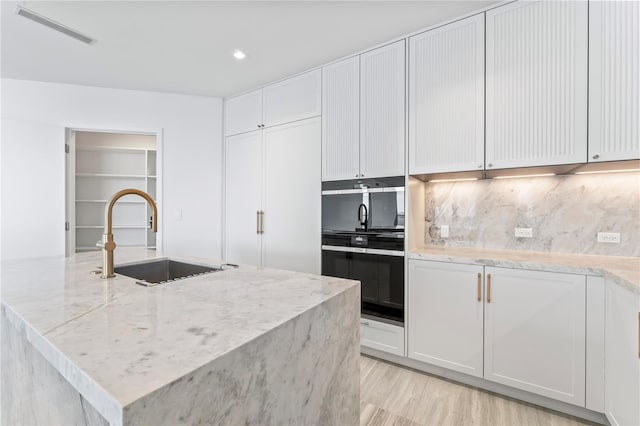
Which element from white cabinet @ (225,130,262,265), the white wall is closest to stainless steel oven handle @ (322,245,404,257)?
white cabinet @ (225,130,262,265)

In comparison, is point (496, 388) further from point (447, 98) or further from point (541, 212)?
point (447, 98)

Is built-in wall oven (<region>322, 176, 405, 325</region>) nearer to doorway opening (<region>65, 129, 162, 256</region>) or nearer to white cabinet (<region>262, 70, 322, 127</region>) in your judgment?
white cabinet (<region>262, 70, 322, 127</region>)

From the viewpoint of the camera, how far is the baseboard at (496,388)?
1.75 m

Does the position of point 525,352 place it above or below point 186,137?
below

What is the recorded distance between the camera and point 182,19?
2.20m

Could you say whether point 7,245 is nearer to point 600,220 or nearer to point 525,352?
point 525,352

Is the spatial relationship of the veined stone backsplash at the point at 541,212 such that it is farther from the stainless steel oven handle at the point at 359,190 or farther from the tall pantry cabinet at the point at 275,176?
the tall pantry cabinet at the point at 275,176

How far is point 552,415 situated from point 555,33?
7.57 feet

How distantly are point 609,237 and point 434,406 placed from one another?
5.19 feet

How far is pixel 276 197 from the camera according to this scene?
3.18m

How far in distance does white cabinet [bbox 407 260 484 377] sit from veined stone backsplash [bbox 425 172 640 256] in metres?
0.50

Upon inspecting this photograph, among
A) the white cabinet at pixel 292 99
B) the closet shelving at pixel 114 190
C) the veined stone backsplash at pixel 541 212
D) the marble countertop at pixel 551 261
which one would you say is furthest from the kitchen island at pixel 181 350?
the closet shelving at pixel 114 190

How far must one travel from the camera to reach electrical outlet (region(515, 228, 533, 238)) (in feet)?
7.35

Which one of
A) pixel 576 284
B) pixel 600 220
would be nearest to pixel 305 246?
pixel 576 284
